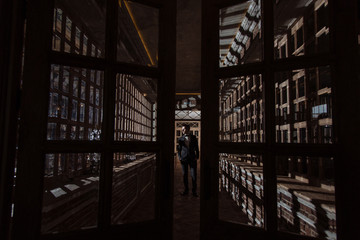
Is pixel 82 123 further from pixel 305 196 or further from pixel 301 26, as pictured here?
pixel 305 196

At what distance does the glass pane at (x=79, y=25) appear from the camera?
1.03m

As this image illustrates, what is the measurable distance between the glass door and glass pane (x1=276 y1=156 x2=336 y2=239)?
750mm

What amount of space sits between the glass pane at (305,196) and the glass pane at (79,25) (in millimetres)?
1233

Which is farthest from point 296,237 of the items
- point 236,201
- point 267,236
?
point 236,201

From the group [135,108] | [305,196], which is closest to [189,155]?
[135,108]

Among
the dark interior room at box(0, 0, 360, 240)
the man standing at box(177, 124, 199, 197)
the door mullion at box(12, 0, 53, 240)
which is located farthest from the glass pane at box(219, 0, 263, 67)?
the man standing at box(177, 124, 199, 197)

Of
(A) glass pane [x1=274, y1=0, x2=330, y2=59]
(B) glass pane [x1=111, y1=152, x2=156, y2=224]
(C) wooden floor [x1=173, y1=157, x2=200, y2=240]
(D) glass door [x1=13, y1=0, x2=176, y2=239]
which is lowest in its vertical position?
(C) wooden floor [x1=173, y1=157, x2=200, y2=240]

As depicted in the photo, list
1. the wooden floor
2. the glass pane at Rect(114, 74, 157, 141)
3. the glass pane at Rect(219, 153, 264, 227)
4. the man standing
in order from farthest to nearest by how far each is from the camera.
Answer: the man standing < the glass pane at Rect(219, 153, 264, 227) < the wooden floor < the glass pane at Rect(114, 74, 157, 141)

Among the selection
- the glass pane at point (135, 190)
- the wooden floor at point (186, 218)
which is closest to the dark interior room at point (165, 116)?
the glass pane at point (135, 190)

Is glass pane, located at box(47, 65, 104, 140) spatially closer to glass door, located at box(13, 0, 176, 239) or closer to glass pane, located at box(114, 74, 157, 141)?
glass door, located at box(13, 0, 176, 239)

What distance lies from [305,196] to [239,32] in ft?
4.27

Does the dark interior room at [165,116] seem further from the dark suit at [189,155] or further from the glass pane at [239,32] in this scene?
the dark suit at [189,155]

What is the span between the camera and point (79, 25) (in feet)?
4.13

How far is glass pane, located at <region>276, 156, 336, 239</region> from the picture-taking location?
1.19m
